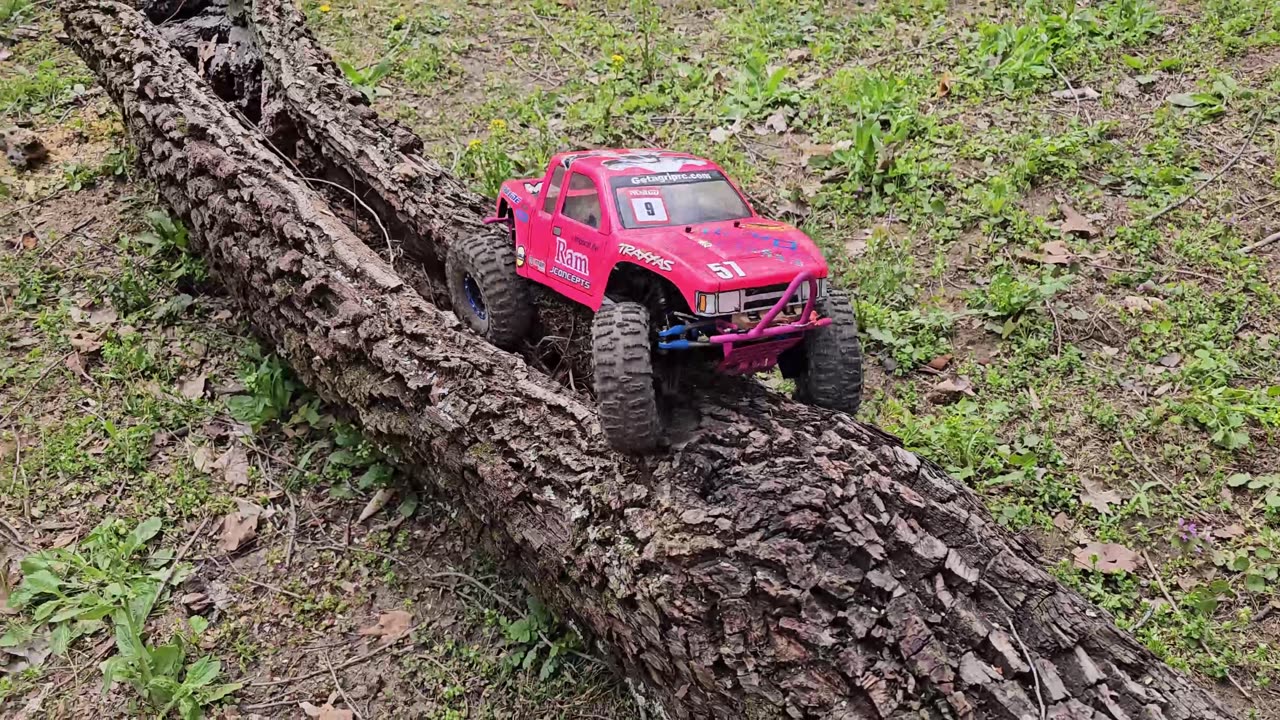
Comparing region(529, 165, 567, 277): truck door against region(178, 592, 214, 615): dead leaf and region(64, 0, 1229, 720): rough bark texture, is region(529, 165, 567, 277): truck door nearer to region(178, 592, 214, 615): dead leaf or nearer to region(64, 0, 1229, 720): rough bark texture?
region(64, 0, 1229, 720): rough bark texture

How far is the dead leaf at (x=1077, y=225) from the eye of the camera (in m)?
6.18

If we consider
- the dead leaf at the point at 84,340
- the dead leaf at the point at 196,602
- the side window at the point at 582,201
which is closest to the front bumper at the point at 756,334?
the side window at the point at 582,201

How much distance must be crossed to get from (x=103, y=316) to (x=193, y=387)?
3.80ft

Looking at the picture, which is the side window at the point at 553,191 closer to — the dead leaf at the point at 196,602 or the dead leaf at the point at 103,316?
the dead leaf at the point at 196,602

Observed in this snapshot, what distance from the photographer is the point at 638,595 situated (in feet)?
10.3

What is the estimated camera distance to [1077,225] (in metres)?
6.21

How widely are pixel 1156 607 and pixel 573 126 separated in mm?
6291

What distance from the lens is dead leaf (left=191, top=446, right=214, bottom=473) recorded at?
16.8ft

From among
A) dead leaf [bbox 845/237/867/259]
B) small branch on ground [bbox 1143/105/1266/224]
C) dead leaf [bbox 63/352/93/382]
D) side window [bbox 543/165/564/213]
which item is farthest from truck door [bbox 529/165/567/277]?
small branch on ground [bbox 1143/105/1266/224]

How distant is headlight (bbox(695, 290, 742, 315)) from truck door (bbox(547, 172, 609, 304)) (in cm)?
74

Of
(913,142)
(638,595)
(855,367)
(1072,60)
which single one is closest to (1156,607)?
(855,367)

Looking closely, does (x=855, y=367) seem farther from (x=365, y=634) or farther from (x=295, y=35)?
(x=295, y=35)

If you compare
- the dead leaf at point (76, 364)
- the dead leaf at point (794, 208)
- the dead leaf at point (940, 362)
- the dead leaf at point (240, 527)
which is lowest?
the dead leaf at point (240, 527)

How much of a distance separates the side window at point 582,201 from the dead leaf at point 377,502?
201 centimetres
